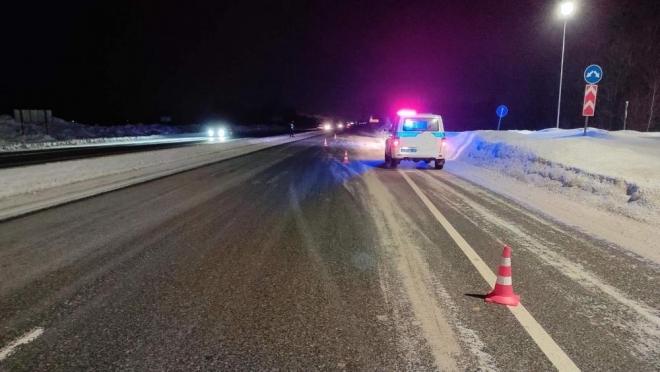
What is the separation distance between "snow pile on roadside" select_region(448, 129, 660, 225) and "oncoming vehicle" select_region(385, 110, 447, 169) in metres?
2.28

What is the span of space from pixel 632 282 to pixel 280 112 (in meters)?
187

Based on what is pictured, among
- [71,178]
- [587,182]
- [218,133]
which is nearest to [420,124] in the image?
[587,182]

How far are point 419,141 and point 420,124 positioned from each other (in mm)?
930

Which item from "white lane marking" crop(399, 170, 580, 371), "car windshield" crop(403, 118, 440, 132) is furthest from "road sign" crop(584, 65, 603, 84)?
"white lane marking" crop(399, 170, 580, 371)

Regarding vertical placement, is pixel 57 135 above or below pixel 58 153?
above

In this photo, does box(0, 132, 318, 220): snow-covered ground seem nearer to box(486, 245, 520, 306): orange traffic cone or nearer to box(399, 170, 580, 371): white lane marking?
box(399, 170, 580, 371): white lane marking

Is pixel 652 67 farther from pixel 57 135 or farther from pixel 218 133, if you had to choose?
pixel 57 135

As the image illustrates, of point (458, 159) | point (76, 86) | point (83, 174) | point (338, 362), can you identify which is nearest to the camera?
point (338, 362)

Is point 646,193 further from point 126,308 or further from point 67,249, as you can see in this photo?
point 67,249

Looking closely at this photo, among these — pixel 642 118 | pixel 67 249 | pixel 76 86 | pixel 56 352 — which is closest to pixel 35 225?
pixel 67 249

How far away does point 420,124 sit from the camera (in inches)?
679

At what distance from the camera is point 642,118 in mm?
40812

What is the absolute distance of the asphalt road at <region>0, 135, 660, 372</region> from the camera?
3297 mm

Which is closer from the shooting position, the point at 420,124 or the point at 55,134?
the point at 420,124
